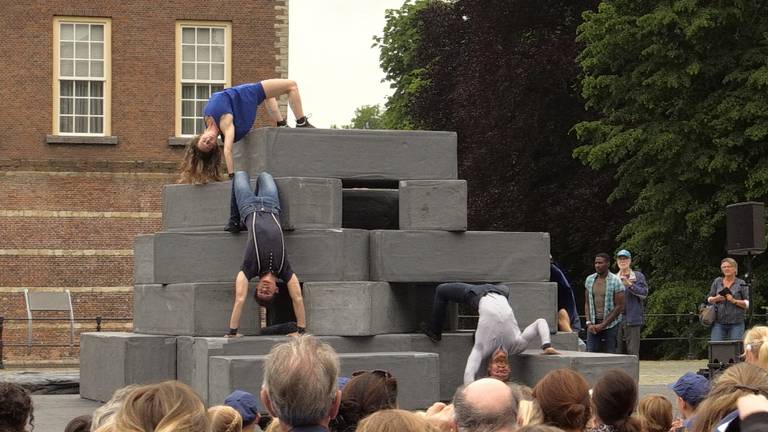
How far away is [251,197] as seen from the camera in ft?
44.9

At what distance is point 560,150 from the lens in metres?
36.1

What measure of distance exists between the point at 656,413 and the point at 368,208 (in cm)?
844

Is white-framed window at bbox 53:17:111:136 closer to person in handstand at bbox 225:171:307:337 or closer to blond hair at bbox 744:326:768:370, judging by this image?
person in handstand at bbox 225:171:307:337

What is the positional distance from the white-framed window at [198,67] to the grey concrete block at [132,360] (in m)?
18.4

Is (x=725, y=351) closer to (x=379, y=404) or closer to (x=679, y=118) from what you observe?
(x=379, y=404)

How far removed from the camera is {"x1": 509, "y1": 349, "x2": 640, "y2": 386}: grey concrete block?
44.7 feet

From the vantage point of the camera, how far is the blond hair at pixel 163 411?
4.64 meters

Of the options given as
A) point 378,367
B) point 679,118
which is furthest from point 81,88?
point 378,367

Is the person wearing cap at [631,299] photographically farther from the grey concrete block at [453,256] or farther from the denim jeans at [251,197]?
the denim jeans at [251,197]

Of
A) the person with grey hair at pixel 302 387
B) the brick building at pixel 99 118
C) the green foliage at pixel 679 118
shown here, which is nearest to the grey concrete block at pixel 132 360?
the person with grey hair at pixel 302 387

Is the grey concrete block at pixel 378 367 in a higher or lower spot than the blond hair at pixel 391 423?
lower

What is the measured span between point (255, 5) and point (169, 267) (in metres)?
19.9

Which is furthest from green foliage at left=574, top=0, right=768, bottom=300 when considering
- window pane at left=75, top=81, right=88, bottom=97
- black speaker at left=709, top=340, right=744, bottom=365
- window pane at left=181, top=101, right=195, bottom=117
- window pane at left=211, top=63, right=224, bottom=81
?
black speaker at left=709, top=340, right=744, bottom=365

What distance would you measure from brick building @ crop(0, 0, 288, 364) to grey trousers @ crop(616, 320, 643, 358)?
1625cm
